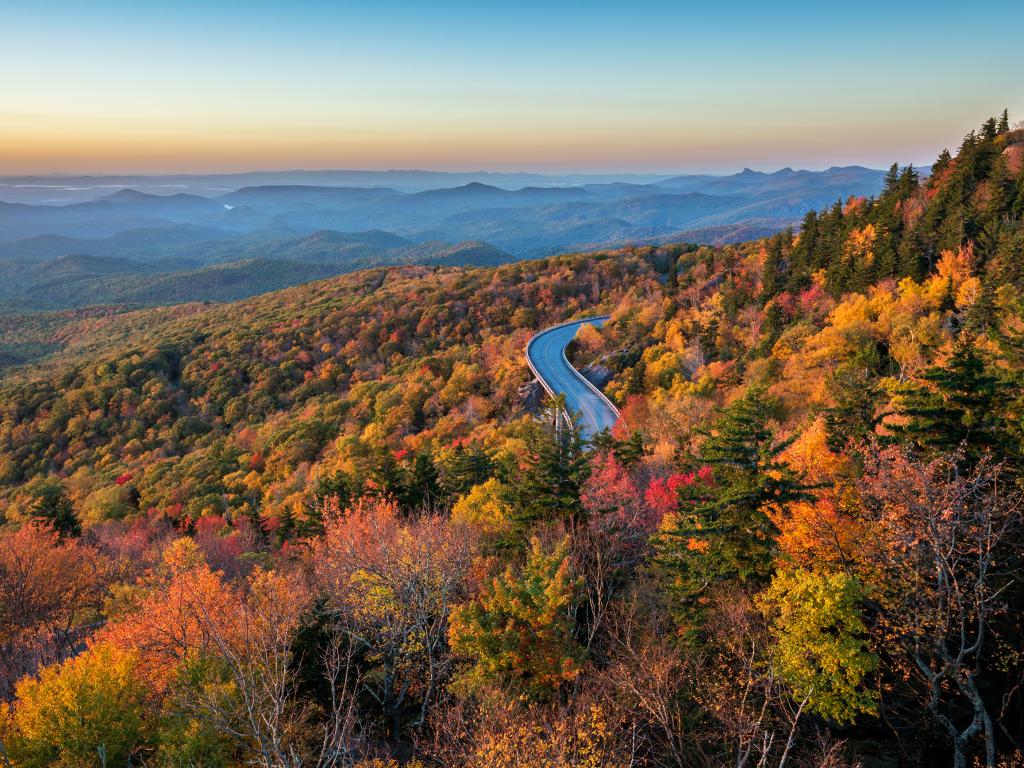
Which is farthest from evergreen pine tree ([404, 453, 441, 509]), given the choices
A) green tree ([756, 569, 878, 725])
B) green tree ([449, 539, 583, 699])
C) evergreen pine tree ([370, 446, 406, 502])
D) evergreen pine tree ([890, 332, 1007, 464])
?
evergreen pine tree ([890, 332, 1007, 464])

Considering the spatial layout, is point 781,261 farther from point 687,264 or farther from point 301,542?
point 301,542

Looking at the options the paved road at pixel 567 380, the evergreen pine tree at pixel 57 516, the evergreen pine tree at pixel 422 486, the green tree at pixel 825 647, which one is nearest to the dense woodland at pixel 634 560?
the green tree at pixel 825 647

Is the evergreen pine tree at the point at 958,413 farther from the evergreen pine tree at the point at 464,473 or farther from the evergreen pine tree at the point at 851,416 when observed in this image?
the evergreen pine tree at the point at 464,473

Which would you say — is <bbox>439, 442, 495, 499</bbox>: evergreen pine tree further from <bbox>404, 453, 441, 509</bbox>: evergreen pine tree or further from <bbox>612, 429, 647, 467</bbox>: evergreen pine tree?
<bbox>612, 429, 647, 467</bbox>: evergreen pine tree

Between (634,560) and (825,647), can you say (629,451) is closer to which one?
(634,560)

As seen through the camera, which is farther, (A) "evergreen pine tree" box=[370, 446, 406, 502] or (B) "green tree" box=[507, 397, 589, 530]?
(A) "evergreen pine tree" box=[370, 446, 406, 502]

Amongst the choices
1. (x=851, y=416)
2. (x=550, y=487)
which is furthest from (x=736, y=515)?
(x=851, y=416)
